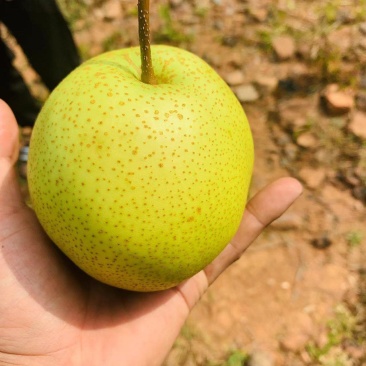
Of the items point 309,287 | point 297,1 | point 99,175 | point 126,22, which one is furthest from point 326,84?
point 99,175

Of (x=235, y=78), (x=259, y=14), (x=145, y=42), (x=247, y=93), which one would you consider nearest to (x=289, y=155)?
(x=247, y=93)

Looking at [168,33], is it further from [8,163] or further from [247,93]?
[8,163]

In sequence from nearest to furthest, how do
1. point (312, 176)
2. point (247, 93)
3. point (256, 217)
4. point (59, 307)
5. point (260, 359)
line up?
point (59, 307), point (256, 217), point (260, 359), point (312, 176), point (247, 93)

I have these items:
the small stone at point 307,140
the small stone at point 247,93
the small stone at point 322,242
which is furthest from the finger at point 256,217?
the small stone at point 247,93

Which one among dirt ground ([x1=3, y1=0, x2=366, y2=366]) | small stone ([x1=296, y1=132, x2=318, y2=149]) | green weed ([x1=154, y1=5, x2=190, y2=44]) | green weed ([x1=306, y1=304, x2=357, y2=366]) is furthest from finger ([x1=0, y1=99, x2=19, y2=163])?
green weed ([x1=154, y1=5, x2=190, y2=44])

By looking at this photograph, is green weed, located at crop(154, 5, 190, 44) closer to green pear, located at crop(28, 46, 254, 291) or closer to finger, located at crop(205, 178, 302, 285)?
finger, located at crop(205, 178, 302, 285)

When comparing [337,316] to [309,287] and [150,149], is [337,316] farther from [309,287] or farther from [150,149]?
[150,149]

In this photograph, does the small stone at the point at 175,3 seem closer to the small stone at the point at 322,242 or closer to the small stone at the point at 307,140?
the small stone at the point at 307,140
